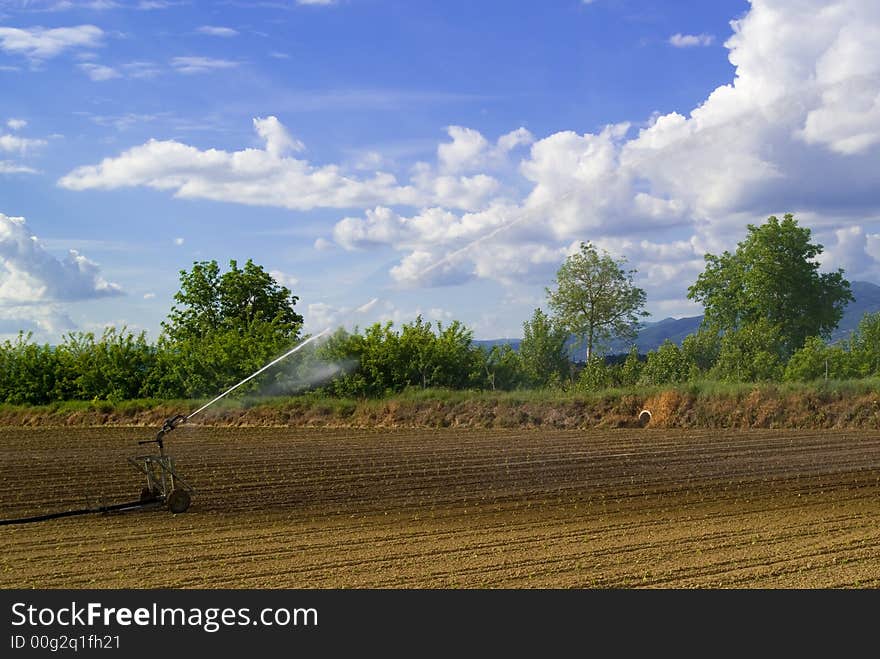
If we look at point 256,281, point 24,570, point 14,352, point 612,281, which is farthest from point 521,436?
point 256,281

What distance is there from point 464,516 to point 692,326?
48.3m

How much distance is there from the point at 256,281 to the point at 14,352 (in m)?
20.0

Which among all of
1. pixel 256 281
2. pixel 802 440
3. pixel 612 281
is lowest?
pixel 802 440

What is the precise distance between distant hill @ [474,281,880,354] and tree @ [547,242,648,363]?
1.21m

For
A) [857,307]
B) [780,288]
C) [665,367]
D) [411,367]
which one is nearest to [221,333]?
[411,367]

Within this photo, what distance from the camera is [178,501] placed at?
15.4m

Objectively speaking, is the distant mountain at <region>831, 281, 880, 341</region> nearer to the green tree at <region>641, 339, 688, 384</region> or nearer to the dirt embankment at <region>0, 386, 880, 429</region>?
the green tree at <region>641, 339, 688, 384</region>

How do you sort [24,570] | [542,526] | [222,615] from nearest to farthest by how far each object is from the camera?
[222,615] → [24,570] → [542,526]

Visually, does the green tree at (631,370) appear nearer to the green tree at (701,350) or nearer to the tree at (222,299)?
the green tree at (701,350)

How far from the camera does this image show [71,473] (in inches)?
862

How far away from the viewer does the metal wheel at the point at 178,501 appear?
15230 mm

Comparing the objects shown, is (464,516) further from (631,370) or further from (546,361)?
(631,370)

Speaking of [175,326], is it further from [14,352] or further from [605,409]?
[605,409]

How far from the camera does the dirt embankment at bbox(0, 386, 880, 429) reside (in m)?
34.7
